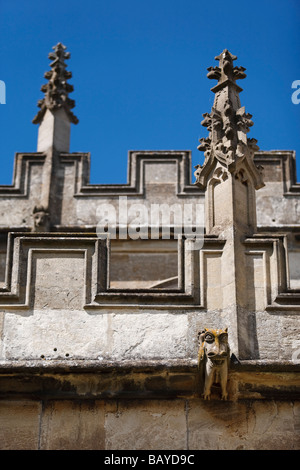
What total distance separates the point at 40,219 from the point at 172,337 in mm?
6296

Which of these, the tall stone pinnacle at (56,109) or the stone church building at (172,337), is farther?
the tall stone pinnacle at (56,109)

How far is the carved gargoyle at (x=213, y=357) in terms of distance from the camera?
8836mm

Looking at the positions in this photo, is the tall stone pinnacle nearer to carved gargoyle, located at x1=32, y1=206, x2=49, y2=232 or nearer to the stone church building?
carved gargoyle, located at x1=32, y1=206, x2=49, y2=232

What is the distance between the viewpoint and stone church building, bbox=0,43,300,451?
29.5ft

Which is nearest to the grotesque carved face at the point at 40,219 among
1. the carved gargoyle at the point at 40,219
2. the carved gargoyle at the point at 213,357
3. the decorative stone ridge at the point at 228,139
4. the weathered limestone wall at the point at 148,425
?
the carved gargoyle at the point at 40,219

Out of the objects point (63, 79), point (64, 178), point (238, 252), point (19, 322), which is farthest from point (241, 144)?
point (63, 79)

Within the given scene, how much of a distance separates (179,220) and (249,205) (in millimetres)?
5307

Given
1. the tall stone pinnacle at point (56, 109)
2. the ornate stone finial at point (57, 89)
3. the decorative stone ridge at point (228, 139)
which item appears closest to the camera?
the decorative stone ridge at point (228, 139)

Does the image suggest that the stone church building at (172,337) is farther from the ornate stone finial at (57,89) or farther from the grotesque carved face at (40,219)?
the ornate stone finial at (57,89)

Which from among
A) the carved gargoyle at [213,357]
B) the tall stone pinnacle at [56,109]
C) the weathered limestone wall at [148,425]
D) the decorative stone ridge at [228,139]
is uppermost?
the tall stone pinnacle at [56,109]

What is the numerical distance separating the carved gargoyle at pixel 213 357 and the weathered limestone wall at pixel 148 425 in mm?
257

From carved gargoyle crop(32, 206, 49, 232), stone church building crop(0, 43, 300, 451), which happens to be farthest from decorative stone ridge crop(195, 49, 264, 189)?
carved gargoyle crop(32, 206, 49, 232)

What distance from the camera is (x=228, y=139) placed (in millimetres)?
10453

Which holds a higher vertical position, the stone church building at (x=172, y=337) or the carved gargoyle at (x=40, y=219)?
the carved gargoyle at (x=40, y=219)
